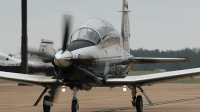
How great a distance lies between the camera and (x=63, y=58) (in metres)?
12.0

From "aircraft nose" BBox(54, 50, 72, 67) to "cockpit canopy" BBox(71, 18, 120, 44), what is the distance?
148 cm

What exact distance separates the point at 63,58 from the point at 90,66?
4.43ft

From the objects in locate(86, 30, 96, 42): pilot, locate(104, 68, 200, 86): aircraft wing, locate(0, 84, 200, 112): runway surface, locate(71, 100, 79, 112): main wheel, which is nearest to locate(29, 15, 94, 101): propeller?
locate(71, 100, 79, 112): main wheel

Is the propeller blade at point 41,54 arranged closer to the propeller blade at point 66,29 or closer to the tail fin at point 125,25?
the propeller blade at point 66,29

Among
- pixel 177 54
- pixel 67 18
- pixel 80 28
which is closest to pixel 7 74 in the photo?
pixel 80 28

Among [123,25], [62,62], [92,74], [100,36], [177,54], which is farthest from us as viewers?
[177,54]

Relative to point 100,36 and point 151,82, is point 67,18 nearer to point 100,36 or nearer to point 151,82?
point 100,36

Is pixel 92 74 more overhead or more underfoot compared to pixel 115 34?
more underfoot

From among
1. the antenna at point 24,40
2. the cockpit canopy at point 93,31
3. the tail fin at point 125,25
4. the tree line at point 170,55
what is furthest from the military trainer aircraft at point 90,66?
the tree line at point 170,55

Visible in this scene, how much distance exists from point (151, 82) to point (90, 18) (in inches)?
94.4

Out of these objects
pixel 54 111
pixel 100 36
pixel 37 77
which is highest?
pixel 100 36

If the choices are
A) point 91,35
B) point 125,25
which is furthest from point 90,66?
point 125,25

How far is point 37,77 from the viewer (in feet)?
46.7

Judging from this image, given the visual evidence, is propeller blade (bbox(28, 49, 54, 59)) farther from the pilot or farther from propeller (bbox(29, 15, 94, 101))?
the pilot
